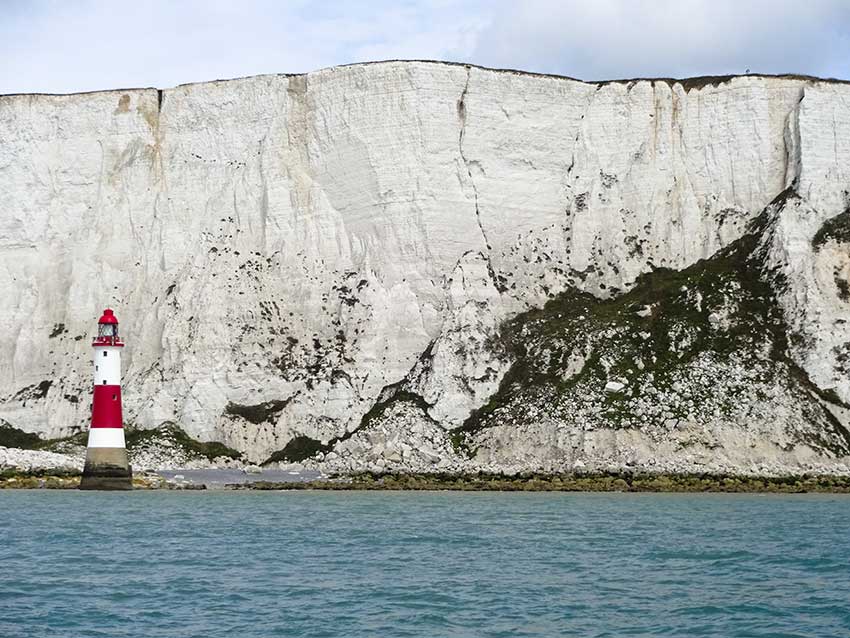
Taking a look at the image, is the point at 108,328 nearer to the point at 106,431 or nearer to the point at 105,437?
the point at 106,431

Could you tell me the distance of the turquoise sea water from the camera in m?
23.5

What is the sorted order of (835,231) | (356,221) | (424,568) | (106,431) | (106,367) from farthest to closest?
1. (356,221)
2. (835,231)
3. (106,367)
4. (106,431)
5. (424,568)

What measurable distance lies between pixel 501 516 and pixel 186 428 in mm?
23891

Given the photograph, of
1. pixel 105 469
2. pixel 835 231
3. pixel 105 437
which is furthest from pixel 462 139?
pixel 105 469

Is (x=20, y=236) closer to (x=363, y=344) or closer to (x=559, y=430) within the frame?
(x=363, y=344)

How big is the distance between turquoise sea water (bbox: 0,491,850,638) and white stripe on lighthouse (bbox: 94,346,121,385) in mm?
7247

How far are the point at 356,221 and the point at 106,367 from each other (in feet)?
58.4

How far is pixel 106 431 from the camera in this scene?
176 feet

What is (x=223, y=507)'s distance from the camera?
46062mm

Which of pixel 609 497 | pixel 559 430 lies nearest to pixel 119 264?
pixel 559 430

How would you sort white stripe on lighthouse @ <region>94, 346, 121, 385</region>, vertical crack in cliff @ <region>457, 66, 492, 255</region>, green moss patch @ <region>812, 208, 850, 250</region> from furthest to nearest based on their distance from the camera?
vertical crack in cliff @ <region>457, 66, 492, 255</region>, green moss patch @ <region>812, 208, 850, 250</region>, white stripe on lighthouse @ <region>94, 346, 121, 385</region>

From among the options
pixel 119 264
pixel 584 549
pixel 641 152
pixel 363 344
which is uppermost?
pixel 641 152

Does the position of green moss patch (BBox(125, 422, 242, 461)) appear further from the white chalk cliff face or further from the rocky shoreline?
the rocky shoreline

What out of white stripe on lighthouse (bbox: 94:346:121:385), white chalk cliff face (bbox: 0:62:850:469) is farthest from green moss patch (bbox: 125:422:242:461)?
white stripe on lighthouse (bbox: 94:346:121:385)
